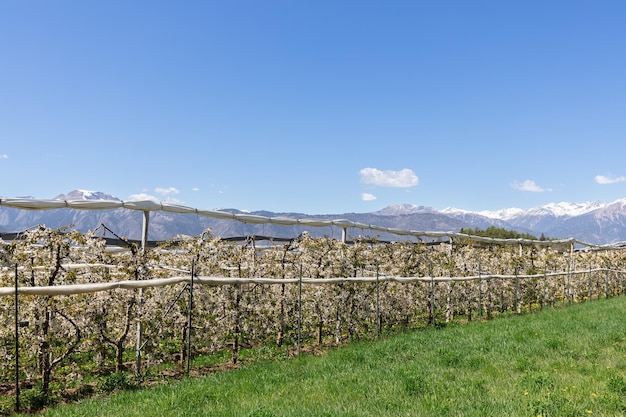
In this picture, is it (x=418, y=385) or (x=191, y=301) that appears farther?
(x=191, y=301)

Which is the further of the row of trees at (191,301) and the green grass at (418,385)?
the row of trees at (191,301)

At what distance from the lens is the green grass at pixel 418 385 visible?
22.0ft

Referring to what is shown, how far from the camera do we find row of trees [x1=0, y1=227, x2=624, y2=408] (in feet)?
30.9

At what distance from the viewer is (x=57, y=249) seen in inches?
372

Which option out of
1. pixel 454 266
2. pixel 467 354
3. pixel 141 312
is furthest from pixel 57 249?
pixel 454 266

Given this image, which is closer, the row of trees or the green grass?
the green grass

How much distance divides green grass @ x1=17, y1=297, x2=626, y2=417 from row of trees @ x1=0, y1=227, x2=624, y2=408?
206 cm

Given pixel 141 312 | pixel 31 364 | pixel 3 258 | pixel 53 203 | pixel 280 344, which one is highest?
pixel 53 203

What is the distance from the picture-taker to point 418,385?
7.77 m

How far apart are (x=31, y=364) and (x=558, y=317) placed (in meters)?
16.5

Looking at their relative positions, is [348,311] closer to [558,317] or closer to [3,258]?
[558,317]

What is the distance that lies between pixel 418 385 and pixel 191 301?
5.13 m

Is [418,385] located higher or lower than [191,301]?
lower

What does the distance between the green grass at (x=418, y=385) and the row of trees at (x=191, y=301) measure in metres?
2.06
